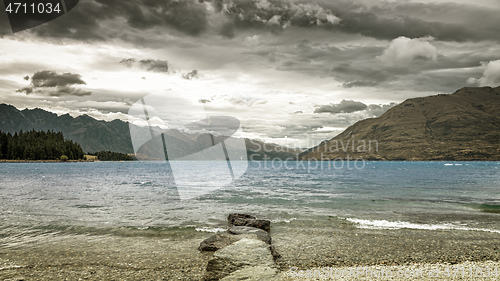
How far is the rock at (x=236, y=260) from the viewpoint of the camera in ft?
35.2

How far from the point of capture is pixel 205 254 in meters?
14.0

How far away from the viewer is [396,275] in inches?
443

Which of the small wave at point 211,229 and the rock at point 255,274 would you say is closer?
the rock at point 255,274

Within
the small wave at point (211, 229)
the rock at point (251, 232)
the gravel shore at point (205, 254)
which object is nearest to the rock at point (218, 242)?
the gravel shore at point (205, 254)

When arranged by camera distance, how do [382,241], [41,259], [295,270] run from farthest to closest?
[382,241]
[41,259]
[295,270]

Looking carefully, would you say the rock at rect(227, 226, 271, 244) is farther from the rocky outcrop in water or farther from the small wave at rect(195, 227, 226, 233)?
the small wave at rect(195, 227, 226, 233)

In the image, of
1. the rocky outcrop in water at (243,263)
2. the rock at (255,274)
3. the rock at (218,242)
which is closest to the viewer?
the rock at (255,274)

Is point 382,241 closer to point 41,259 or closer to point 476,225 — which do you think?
point 476,225

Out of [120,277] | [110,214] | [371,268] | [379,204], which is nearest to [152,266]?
[120,277]

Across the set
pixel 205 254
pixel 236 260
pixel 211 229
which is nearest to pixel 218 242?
pixel 205 254

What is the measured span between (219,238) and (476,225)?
Result: 19.8 meters

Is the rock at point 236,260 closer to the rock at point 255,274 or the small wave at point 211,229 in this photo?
the rock at point 255,274

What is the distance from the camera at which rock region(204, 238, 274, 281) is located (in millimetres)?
10727

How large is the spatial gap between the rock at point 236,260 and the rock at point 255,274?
10.2 inches
